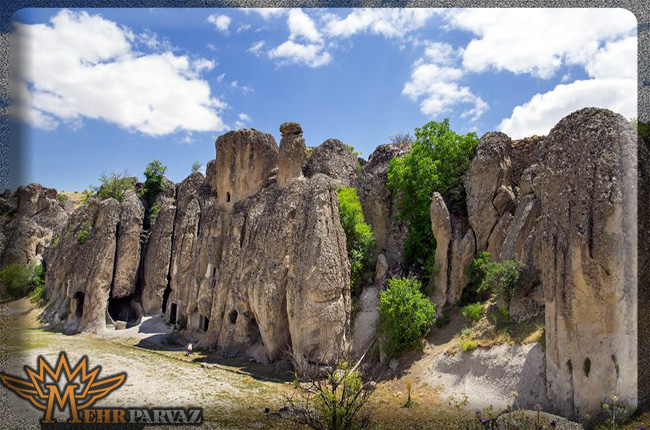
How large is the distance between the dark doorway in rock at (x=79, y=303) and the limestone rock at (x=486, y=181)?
975 inches

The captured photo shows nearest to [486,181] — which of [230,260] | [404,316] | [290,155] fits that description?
[404,316]

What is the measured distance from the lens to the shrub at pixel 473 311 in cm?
1794

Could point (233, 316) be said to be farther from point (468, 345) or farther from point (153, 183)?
point (153, 183)

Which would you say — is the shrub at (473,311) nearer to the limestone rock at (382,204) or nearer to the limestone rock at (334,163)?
the limestone rock at (382,204)

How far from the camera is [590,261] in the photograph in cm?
1109

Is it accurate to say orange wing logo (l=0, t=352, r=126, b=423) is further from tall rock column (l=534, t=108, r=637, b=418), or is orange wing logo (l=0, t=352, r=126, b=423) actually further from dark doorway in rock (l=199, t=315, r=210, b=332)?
dark doorway in rock (l=199, t=315, r=210, b=332)

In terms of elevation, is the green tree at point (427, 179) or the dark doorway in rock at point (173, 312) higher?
the green tree at point (427, 179)

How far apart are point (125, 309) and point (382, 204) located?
19297 mm

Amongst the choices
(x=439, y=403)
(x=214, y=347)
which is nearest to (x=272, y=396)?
(x=439, y=403)

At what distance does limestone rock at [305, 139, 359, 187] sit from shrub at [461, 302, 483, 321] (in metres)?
11.1

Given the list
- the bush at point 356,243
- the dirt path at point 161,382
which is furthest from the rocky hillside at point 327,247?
the dirt path at point 161,382

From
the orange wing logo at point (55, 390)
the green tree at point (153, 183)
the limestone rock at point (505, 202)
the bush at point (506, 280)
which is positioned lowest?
the orange wing logo at point (55, 390)

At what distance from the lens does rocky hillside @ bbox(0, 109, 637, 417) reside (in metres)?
10.9

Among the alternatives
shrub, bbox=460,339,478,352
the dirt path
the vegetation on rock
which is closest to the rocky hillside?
the vegetation on rock
